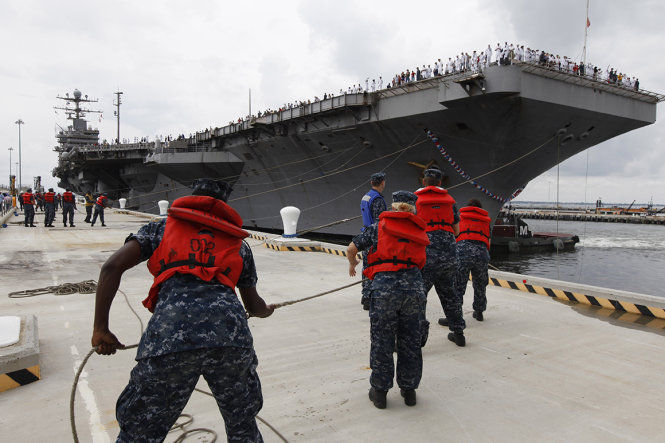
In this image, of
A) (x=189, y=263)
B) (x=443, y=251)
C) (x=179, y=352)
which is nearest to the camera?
(x=179, y=352)

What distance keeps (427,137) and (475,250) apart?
10068 millimetres

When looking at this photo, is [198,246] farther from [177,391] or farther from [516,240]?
[516,240]

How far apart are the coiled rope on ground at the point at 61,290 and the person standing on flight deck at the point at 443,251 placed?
490cm

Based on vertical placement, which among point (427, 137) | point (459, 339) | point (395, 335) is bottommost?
point (459, 339)

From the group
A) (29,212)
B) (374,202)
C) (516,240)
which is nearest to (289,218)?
(374,202)

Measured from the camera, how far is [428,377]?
348cm

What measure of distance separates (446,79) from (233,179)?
1430 cm

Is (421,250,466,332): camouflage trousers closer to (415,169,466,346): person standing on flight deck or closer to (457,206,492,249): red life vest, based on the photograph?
(415,169,466,346): person standing on flight deck

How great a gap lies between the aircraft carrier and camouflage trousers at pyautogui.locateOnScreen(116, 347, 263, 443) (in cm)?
588

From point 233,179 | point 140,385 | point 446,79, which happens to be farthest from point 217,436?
point 233,179

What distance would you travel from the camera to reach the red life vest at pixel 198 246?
1.88m

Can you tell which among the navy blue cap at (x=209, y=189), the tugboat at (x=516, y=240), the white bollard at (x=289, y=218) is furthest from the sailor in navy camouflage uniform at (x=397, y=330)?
the tugboat at (x=516, y=240)

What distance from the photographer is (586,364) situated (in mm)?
3762

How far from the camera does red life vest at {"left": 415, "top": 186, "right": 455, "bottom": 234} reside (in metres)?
4.18
